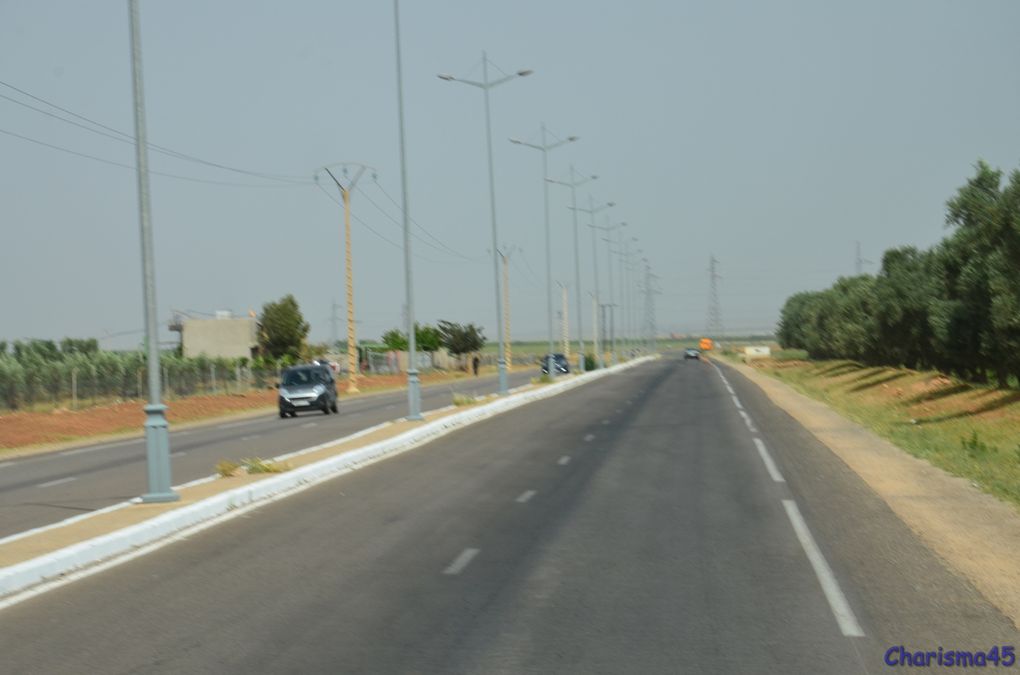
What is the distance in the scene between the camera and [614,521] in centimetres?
1512

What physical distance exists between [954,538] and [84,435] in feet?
112

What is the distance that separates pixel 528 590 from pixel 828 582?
8.48 feet

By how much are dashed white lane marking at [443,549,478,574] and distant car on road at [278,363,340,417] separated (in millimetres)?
32008

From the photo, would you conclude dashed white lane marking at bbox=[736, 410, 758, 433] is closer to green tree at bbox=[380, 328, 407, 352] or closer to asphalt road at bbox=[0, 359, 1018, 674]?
asphalt road at bbox=[0, 359, 1018, 674]

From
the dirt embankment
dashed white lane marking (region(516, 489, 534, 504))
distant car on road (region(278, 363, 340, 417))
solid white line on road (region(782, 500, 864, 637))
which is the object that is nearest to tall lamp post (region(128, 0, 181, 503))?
dashed white lane marking (region(516, 489, 534, 504))

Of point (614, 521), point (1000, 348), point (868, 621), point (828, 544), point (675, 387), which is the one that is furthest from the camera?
point (675, 387)

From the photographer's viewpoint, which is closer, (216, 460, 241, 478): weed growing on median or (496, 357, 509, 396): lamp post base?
(216, 460, 241, 478): weed growing on median

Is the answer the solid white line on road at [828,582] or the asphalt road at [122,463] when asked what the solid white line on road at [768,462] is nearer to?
the solid white line on road at [828,582]

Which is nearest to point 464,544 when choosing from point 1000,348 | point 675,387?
point 1000,348

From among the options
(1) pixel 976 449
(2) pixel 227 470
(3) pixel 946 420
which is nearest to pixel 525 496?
(2) pixel 227 470

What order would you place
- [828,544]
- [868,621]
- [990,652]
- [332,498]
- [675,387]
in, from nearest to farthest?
[990,652], [868,621], [828,544], [332,498], [675,387]

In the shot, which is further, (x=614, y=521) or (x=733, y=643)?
(x=614, y=521)

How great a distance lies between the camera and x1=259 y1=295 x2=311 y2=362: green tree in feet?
344

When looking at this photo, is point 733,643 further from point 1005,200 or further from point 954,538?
point 1005,200
